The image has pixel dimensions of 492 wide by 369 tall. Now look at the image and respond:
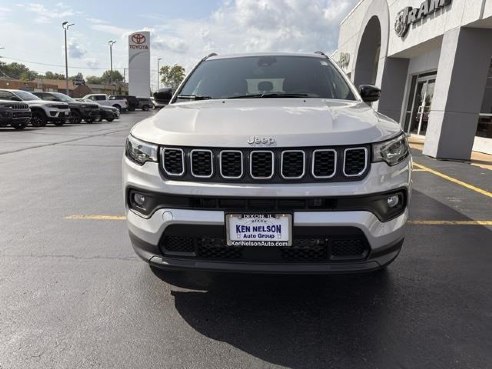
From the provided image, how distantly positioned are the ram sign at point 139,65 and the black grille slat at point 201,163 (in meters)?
56.0

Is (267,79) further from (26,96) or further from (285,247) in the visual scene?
(26,96)

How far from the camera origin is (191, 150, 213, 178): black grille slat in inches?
95.0

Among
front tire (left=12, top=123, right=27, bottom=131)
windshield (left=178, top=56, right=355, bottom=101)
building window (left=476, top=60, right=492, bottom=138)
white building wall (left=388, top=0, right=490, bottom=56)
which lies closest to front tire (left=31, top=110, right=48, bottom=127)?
front tire (left=12, top=123, right=27, bottom=131)

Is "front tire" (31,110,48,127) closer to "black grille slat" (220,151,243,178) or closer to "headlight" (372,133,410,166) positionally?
"black grille slat" (220,151,243,178)

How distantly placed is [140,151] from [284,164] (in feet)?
3.08

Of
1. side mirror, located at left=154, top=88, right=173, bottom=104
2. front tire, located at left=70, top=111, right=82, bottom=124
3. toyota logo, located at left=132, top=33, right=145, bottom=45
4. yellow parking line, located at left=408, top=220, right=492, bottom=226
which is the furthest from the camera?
toyota logo, located at left=132, top=33, right=145, bottom=45

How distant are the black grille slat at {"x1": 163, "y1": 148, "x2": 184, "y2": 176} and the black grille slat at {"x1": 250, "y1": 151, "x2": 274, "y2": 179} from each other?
0.43m

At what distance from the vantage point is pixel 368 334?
8.22ft

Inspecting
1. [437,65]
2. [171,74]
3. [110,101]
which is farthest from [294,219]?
[171,74]

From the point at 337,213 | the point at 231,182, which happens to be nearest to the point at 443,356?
the point at 337,213

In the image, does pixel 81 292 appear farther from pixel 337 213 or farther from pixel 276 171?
pixel 337 213

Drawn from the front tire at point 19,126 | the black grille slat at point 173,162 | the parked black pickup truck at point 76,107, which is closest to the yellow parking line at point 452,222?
the black grille slat at point 173,162

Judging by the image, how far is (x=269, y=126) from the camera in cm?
251

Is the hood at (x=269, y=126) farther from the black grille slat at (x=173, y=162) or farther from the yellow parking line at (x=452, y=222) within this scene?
the yellow parking line at (x=452, y=222)
